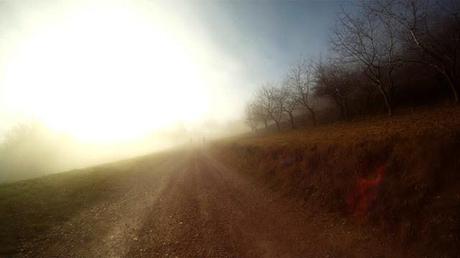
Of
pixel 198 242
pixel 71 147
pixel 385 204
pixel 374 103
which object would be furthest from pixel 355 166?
pixel 71 147

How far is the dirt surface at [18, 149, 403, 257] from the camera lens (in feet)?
23.6

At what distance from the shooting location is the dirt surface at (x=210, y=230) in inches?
283

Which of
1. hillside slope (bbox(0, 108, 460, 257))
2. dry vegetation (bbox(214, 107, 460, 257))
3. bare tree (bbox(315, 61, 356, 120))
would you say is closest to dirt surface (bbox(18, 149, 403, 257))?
hillside slope (bbox(0, 108, 460, 257))

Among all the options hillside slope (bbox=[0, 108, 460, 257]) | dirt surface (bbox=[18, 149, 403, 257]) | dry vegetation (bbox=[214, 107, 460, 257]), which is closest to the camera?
dry vegetation (bbox=[214, 107, 460, 257])

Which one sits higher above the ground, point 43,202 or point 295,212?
point 43,202

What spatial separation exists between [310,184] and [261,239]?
4.66 m

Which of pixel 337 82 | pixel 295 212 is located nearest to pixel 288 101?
pixel 337 82

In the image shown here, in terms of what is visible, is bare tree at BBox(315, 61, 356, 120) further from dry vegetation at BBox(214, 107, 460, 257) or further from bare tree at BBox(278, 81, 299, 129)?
dry vegetation at BBox(214, 107, 460, 257)

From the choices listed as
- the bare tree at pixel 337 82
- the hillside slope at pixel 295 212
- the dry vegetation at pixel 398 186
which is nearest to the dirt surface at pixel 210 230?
the hillside slope at pixel 295 212

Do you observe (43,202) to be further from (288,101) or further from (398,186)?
(288,101)

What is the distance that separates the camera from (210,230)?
951 cm

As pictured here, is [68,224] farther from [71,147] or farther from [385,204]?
[71,147]

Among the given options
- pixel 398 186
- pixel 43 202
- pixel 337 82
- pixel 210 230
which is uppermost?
pixel 337 82

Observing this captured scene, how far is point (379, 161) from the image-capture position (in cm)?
906
